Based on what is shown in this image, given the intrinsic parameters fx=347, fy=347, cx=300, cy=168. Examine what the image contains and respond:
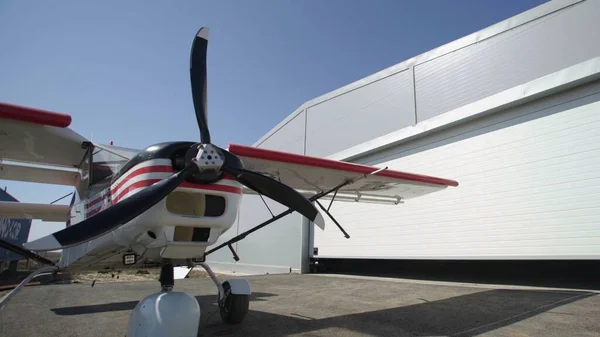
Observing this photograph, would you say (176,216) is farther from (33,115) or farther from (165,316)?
(33,115)

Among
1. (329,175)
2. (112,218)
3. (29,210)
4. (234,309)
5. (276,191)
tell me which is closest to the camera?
(112,218)

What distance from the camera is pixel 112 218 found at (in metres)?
3.03

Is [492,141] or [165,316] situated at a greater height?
[492,141]

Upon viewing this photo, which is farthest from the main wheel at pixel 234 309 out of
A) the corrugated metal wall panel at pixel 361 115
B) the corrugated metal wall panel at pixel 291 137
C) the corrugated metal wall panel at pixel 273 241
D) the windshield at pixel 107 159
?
the corrugated metal wall panel at pixel 291 137

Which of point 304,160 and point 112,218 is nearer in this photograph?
point 112,218

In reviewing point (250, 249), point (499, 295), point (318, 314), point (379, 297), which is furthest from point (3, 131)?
point (250, 249)

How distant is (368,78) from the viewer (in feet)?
48.1

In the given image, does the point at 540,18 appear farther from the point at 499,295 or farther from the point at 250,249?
the point at 250,249

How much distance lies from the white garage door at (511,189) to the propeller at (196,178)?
24.1 ft

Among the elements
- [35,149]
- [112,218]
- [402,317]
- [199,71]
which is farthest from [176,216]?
[402,317]

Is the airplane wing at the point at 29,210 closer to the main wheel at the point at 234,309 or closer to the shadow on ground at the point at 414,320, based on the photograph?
the main wheel at the point at 234,309

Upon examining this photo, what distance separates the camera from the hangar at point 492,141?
26.9 ft

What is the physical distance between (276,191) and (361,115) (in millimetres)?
11567

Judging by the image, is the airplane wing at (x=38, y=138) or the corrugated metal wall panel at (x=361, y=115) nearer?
the airplane wing at (x=38, y=138)
